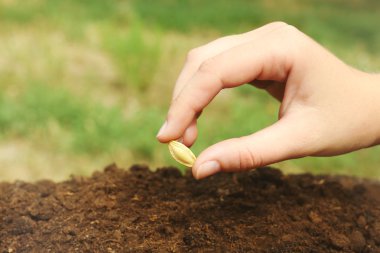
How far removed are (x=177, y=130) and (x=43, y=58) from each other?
102 inches

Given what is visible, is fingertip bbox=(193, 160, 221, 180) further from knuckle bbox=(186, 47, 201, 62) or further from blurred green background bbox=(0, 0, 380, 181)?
blurred green background bbox=(0, 0, 380, 181)

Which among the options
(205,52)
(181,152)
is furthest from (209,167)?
(205,52)

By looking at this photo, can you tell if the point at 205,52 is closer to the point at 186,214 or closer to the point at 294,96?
the point at 294,96

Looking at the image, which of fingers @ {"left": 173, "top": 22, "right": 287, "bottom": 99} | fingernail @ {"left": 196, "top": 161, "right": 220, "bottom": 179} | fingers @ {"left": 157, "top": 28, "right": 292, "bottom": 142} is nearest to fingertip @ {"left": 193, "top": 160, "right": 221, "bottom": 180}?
fingernail @ {"left": 196, "top": 161, "right": 220, "bottom": 179}

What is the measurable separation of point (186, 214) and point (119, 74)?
96.9 inches

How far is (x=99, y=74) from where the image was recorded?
364 cm

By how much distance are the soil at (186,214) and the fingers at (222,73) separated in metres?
0.19

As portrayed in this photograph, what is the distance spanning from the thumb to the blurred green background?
57.5 inches

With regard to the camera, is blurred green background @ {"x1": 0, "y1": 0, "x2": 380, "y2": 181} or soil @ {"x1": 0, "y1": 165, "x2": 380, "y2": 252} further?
blurred green background @ {"x1": 0, "y1": 0, "x2": 380, "y2": 181}

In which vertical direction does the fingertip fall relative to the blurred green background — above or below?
below

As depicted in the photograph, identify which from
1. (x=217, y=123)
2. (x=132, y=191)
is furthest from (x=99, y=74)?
(x=132, y=191)

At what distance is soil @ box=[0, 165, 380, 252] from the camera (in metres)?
1.09

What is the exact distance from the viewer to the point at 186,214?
118cm

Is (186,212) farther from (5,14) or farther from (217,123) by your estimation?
(5,14)
